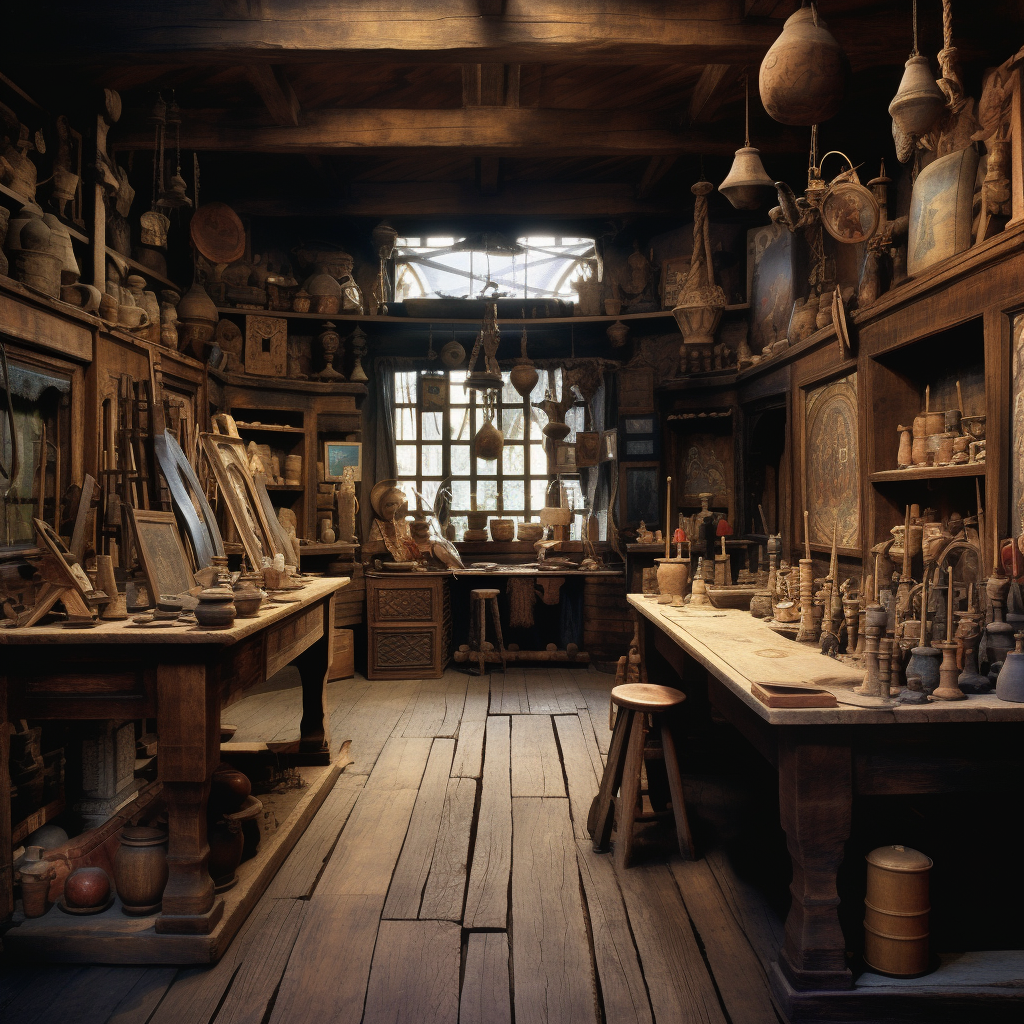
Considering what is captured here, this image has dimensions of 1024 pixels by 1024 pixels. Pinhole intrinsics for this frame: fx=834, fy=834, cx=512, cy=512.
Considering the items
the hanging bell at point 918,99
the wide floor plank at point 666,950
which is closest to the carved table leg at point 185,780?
the wide floor plank at point 666,950

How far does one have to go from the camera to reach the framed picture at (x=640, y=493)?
780 centimetres

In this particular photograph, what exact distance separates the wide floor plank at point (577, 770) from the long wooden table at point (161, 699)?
1.76m

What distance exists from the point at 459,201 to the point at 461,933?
6.34 metres

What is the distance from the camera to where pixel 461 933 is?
295 cm

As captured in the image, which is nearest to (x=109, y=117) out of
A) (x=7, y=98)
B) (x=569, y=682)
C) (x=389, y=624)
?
(x=7, y=98)

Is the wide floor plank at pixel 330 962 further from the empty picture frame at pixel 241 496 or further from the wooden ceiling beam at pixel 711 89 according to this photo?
the wooden ceiling beam at pixel 711 89

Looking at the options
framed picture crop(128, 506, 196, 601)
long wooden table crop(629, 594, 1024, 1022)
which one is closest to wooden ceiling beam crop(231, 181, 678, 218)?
framed picture crop(128, 506, 196, 601)

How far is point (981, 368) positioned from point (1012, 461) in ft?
3.46

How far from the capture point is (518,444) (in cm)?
854

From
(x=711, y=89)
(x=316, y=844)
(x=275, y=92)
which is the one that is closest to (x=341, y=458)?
(x=275, y=92)

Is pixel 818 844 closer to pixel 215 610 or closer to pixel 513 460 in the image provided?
pixel 215 610

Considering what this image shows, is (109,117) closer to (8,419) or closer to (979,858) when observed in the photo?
(8,419)

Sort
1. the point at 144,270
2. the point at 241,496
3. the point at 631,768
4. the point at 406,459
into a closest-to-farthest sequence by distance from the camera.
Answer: the point at 631,768 < the point at 241,496 < the point at 144,270 < the point at 406,459

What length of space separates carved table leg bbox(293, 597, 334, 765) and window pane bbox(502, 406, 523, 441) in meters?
4.01
